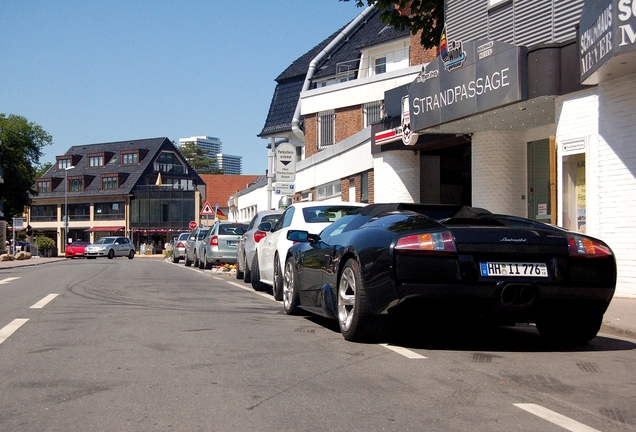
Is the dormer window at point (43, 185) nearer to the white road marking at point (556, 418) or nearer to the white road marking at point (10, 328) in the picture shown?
the white road marking at point (10, 328)

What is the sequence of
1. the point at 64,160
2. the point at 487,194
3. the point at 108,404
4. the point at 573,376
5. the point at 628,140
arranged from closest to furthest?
the point at 108,404 → the point at 573,376 → the point at 628,140 → the point at 487,194 → the point at 64,160

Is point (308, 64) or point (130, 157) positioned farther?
point (130, 157)

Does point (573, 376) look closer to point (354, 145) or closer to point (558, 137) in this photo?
point (558, 137)

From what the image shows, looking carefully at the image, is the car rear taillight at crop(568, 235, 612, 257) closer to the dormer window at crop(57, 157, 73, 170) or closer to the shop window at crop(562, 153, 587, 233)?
the shop window at crop(562, 153, 587, 233)

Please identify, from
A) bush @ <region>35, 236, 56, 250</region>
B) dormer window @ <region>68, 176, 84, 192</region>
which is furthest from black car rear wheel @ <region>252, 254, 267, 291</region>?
dormer window @ <region>68, 176, 84, 192</region>

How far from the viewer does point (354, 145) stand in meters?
26.2

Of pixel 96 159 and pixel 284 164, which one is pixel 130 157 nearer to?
pixel 96 159

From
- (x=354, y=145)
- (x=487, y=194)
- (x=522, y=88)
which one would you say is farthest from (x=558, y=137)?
(x=354, y=145)

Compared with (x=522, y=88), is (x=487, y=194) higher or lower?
lower

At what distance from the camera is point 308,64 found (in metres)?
49.2

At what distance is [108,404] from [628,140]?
30.2ft

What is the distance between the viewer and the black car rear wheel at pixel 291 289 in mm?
8906

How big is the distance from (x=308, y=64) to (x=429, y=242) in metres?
44.0

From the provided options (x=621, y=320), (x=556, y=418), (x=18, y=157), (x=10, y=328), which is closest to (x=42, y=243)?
(x=18, y=157)
